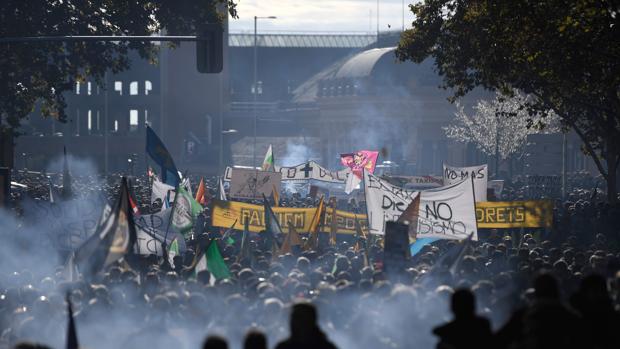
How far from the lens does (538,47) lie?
84.6 feet

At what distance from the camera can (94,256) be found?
14.0 metres

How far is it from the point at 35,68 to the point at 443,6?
11.2m

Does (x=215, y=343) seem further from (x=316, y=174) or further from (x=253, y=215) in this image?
(x=316, y=174)

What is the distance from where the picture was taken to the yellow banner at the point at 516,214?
2295cm

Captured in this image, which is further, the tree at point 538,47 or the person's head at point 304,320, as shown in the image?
the tree at point 538,47

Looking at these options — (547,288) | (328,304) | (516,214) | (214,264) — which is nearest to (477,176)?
(516,214)

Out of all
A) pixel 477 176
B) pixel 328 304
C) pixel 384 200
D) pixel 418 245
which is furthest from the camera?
pixel 477 176

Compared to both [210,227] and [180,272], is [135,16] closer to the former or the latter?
[210,227]

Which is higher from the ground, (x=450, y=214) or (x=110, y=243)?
(x=450, y=214)

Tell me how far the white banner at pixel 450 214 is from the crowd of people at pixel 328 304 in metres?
0.47

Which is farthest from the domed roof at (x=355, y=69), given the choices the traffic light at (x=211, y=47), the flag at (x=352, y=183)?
the traffic light at (x=211, y=47)

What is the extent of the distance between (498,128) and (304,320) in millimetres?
67390

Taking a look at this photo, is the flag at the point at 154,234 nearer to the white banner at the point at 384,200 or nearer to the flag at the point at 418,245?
the white banner at the point at 384,200

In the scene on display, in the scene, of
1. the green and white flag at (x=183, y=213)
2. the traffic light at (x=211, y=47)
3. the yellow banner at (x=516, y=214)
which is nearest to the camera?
the green and white flag at (x=183, y=213)
